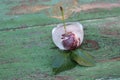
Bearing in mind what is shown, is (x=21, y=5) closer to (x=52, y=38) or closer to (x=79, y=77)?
(x=52, y=38)

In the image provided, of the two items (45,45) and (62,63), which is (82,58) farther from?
(45,45)

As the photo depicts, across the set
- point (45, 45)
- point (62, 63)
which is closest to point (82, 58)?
point (62, 63)

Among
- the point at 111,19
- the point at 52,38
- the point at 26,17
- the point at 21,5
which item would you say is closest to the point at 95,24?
the point at 111,19

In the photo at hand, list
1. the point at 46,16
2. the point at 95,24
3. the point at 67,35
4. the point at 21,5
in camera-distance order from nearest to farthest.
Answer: the point at 67,35 < the point at 95,24 < the point at 46,16 < the point at 21,5

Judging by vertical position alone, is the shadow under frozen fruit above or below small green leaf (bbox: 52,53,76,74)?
above
